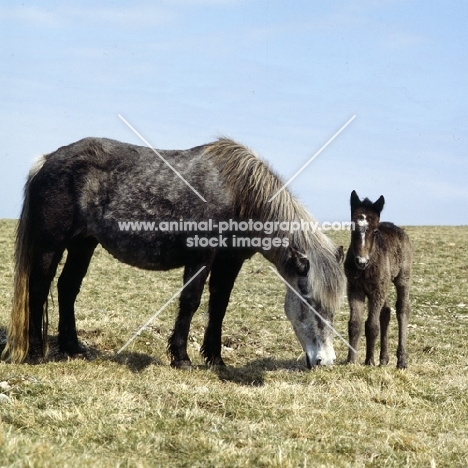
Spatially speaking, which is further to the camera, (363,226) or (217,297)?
(217,297)

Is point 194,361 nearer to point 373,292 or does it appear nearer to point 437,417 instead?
point 373,292

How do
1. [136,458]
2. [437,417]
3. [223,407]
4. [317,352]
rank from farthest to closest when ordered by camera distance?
[317,352] < [437,417] < [223,407] < [136,458]

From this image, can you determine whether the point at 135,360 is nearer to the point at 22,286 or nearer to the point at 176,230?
the point at 22,286

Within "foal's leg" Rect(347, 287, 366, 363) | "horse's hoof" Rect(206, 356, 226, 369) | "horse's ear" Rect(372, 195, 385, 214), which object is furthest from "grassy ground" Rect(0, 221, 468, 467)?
"horse's ear" Rect(372, 195, 385, 214)

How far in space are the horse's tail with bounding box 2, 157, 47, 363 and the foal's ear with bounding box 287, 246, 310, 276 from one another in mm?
3348

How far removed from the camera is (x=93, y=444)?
468 centimetres

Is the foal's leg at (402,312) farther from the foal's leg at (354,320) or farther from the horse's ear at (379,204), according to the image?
the horse's ear at (379,204)

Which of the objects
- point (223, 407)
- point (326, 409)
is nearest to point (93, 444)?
point (223, 407)

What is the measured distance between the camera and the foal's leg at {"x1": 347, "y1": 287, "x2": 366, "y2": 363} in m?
8.55

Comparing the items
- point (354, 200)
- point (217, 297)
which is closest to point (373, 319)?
point (354, 200)

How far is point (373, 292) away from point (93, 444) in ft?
16.4

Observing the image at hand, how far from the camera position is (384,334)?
9.53 meters

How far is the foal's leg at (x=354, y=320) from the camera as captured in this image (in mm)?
8550

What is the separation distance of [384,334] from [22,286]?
16.6 ft
